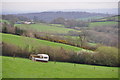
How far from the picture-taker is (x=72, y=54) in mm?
4508

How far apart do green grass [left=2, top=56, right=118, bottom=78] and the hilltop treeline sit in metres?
0.12

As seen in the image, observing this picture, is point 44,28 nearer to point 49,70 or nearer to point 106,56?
point 49,70

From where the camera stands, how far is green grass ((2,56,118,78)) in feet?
13.3

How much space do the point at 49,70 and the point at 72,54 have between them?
658 millimetres

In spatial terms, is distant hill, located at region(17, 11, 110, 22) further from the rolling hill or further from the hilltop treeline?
the hilltop treeline

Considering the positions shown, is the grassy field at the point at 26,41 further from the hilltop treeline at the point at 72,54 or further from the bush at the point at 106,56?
the bush at the point at 106,56

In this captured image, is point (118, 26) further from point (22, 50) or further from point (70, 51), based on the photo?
point (22, 50)

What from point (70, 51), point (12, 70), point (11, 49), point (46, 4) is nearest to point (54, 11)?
point (46, 4)

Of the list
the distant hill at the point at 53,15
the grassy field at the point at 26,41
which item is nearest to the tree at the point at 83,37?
the grassy field at the point at 26,41

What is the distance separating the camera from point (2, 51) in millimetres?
4359

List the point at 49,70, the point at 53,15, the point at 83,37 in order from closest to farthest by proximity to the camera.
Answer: the point at 49,70
the point at 83,37
the point at 53,15

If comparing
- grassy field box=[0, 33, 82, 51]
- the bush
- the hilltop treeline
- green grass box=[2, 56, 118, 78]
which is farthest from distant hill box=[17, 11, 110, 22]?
green grass box=[2, 56, 118, 78]

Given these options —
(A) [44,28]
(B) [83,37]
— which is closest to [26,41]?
(A) [44,28]

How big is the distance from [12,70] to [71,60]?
1.25 meters
